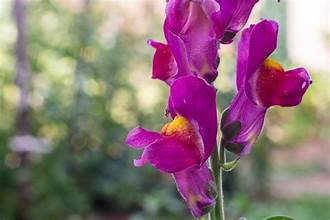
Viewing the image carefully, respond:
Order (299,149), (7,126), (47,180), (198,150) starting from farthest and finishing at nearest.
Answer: (299,149) < (7,126) < (47,180) < (198,150)

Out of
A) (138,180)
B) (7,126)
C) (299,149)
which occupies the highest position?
(7,126)

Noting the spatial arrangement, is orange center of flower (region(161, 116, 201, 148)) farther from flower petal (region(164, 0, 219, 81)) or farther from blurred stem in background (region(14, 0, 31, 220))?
blurred stem in background (region(14, 0, 31, 220))

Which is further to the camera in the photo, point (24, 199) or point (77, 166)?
point (77, 166)

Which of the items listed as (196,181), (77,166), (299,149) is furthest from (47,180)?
(299,149)

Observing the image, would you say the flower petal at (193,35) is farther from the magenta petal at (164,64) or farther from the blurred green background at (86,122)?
the blurred green background at (86,122)

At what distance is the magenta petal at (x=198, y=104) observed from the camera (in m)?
0.74

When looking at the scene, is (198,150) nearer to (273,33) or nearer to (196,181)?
(196,181)

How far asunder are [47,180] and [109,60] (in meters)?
1.09

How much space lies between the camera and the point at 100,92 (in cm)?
459

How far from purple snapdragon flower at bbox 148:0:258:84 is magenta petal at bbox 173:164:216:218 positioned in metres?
0.11

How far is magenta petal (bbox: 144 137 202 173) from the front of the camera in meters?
0.74

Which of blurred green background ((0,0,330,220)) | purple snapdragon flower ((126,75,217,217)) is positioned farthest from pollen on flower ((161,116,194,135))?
blurred green background ((0,0,330,220))

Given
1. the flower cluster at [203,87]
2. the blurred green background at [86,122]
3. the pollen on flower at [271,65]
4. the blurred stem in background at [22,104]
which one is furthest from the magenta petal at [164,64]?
the blurred stem in background at [22,104]

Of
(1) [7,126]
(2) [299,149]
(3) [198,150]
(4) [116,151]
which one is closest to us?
(3) [198,150]
